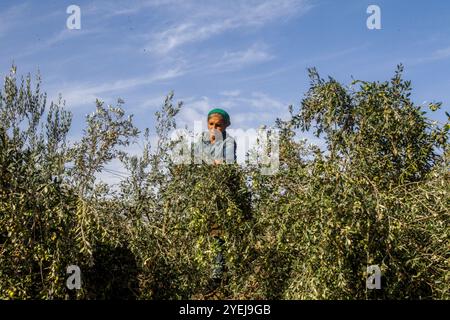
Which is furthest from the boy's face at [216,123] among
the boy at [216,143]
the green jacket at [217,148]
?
the green jacket at [217,148]

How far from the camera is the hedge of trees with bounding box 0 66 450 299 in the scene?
834 cm

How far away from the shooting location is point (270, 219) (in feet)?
32.4

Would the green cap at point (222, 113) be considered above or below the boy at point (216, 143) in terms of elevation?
above

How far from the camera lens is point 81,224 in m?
8.41

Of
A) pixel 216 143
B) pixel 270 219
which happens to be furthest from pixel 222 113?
pixel 270 219

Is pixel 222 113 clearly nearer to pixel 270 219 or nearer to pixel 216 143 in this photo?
pixel 216 143

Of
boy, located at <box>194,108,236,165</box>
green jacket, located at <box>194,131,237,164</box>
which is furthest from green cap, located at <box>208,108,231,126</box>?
green jacket, located at <box>194,131,237,164</box>

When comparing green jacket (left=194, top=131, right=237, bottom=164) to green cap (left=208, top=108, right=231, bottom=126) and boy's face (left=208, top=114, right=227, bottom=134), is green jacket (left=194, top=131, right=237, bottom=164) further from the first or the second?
green cap (left=208, top=108, right=231, bottom=126)

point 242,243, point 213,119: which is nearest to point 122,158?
point 213,119

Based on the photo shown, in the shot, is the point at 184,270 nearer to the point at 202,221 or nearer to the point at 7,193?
the point at 202,221

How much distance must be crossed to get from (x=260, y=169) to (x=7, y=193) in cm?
449

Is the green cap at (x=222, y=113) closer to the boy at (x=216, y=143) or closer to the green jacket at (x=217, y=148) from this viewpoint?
the boy at (x=216, y=143)

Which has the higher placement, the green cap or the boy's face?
the green cap

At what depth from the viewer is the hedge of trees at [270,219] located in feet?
27.4
